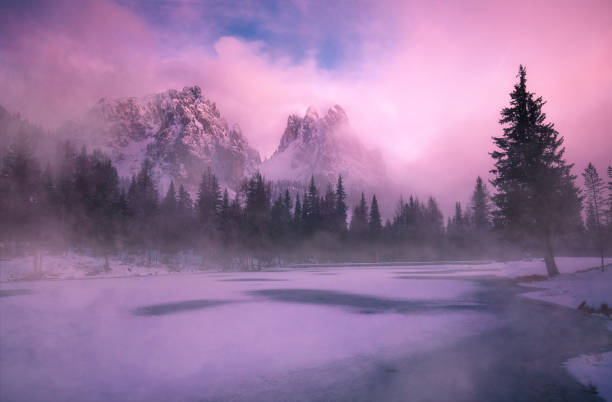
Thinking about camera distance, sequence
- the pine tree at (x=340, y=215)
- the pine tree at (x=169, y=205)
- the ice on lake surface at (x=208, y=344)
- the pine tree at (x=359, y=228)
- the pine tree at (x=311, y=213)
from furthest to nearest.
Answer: the pine tree at (x=359, y=228) → the pine tree at (x=340, y=215) → the pine tree at (x=311, y=213) → the pine tree at (x=169, y=205) → the ice on lake surface at (x=208, y=344)

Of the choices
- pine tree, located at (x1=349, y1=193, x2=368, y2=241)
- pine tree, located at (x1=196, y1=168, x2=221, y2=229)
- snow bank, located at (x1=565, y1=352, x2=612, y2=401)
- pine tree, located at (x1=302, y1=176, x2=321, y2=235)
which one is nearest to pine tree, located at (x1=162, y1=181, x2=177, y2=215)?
pine tree, located at (x1=196, y1=168, x2=221, y2=229)

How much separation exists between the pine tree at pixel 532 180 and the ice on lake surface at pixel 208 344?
534 inches

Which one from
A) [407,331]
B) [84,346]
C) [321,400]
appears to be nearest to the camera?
[321,400]

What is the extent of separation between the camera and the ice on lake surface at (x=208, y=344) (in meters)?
5.94

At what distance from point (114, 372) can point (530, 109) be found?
103 feet

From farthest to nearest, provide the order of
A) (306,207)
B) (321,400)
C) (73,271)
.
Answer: (306,207), (73,271), (321,400)

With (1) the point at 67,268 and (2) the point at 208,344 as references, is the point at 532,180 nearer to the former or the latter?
(2) the point at 208,344

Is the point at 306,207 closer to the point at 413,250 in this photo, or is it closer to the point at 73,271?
the point at 413,250

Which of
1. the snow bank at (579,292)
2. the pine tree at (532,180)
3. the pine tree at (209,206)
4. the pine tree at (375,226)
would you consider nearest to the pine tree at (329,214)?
the pine tree at (375,226)

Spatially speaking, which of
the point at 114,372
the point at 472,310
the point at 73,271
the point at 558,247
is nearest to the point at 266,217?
the point at 73,271

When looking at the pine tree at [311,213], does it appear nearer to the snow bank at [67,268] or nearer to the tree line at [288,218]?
the tree line at [288,218]

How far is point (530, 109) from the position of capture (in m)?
26.2

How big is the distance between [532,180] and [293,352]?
83.9 ft

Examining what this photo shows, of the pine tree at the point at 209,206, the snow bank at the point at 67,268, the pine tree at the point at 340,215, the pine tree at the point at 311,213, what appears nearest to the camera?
the snow bank at the point at 67,268
